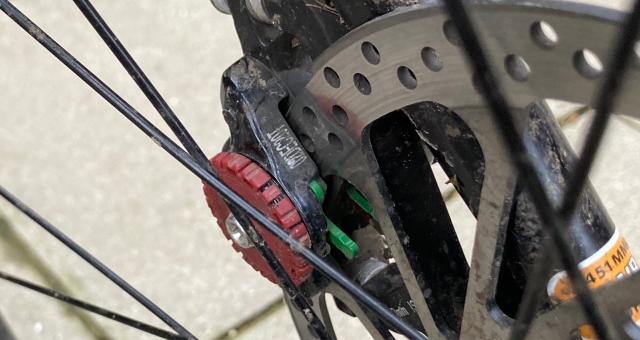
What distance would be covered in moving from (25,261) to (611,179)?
36.9 inches

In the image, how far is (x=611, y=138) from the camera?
1.66 metres

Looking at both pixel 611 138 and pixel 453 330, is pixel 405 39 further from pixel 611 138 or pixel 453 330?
pixel 611 138

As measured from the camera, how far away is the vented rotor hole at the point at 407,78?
0.67m

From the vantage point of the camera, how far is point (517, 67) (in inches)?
23.5

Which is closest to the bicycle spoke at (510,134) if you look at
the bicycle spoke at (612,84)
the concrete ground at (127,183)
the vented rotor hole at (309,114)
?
the bicycle spoke at (612,84)

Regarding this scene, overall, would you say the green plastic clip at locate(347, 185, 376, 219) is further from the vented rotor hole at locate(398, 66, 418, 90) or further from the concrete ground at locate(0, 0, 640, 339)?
the concrete ground at locate(0, 0, 640, 339)

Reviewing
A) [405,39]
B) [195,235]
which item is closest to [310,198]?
[405,39]

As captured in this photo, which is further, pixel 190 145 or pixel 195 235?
pixel 195 235

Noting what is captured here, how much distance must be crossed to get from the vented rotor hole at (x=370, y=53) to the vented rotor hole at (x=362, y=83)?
2 centimetres

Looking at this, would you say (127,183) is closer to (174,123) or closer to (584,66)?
(174,123)

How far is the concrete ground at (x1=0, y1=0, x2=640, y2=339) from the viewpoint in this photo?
4.98ft

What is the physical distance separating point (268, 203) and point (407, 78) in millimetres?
187

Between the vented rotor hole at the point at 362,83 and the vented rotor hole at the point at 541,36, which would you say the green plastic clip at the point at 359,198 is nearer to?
the vented rotor hole at the point at 362,83

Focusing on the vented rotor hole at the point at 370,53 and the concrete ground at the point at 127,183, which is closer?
the vented rotor hole at the point at 370,53
